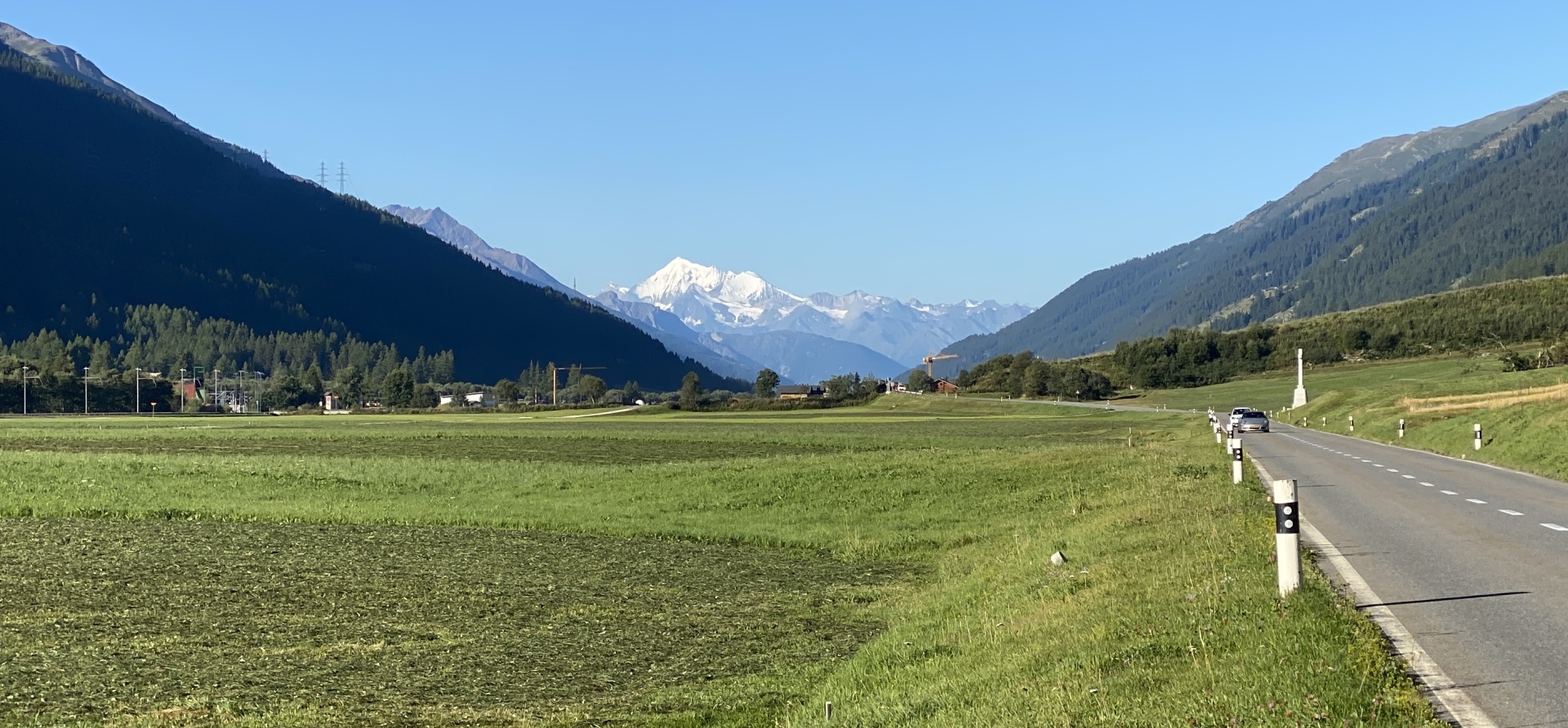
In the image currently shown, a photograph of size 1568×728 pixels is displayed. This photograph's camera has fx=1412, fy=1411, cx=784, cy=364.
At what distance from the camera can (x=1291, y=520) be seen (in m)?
12.9

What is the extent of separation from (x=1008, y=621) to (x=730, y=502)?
21.7 m

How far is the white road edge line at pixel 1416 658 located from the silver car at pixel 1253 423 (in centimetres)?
6103

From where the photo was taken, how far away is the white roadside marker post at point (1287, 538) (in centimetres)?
1296

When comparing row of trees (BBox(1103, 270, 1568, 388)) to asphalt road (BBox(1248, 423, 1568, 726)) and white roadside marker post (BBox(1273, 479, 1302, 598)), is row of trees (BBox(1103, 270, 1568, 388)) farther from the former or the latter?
white roadside marker post (BBox(1273, 479, 1302, 598))

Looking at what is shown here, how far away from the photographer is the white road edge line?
29.9 feet

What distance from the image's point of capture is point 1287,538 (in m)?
13.0

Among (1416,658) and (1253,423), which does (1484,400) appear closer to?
(1253,423)

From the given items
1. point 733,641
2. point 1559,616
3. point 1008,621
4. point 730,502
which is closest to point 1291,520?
point 1559,616

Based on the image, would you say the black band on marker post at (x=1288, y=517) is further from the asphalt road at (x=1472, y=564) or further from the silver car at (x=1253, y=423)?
the silver car at (x=1253, y=423)

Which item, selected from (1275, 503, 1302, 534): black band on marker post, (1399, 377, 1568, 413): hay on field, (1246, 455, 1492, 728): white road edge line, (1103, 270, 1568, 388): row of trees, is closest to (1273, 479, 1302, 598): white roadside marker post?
(1275, 503, 1302, 534): black band on marker post

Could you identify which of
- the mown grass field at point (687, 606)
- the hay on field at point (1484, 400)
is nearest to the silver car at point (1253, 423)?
the hay on field at point (1484, 400)

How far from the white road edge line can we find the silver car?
61.0 metres

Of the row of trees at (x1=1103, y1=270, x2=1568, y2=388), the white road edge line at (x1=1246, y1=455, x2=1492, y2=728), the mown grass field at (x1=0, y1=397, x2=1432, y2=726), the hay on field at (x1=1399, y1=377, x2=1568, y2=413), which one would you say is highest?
the row of trees at (x1=1103, y1=270, x2=1568, y2=388)

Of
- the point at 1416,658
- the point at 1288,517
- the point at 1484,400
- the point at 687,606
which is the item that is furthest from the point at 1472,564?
the point at 1484,400
